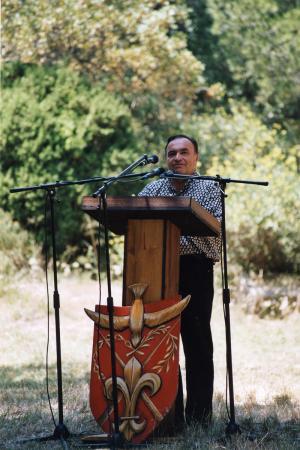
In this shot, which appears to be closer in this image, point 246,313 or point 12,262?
point 246,313

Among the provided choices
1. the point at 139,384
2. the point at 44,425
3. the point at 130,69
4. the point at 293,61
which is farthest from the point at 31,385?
the point at 293,61

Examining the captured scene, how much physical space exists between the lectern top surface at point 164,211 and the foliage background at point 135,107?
531cm

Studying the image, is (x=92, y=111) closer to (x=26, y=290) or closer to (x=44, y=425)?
(x=26, y=290)

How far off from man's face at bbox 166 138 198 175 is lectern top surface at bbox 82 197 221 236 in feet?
1.20

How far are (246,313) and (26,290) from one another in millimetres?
2770

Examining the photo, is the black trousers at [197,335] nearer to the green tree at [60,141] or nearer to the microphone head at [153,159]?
the microphone head at [153,159]

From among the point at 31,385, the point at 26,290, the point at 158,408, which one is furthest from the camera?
the point at 26,290

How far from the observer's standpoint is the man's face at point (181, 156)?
189 inches

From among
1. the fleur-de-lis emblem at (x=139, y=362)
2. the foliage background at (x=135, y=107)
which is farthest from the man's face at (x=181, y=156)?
the foliage background at (x=135, y=107)

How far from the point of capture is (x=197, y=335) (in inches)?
190

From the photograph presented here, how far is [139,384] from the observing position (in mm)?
4473

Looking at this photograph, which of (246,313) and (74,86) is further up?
(74,86)

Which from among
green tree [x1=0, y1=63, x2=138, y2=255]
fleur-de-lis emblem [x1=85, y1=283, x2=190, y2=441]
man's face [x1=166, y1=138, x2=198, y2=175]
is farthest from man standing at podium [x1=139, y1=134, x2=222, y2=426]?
green tree [x1=0, y1=63, x2=138, y2=255]

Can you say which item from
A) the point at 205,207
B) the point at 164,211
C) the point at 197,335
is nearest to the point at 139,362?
the point at 197,335
